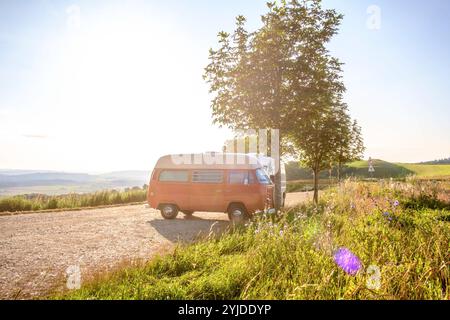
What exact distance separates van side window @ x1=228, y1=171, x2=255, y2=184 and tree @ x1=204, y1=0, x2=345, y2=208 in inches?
190

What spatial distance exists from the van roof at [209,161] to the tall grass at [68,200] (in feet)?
24.9

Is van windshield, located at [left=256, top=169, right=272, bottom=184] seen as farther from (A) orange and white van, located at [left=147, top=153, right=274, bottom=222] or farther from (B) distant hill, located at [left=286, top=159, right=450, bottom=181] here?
(B) distant hill, located at [left=286, top=159, right=450, bottom=181]

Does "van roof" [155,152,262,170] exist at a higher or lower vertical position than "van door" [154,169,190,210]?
higher

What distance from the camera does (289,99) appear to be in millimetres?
16000

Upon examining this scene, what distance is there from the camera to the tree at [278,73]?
1548 cm

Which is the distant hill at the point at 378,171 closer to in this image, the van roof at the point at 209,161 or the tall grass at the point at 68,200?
the tall grass at the point at 68,200

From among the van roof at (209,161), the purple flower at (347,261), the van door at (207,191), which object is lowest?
the purple flower at (347,261)

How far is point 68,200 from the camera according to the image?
17531mm

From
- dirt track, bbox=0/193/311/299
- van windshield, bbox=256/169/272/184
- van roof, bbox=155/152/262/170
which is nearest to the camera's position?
dirt track, bbox=0/193/311/299

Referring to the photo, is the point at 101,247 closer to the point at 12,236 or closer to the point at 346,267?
the point at 12,236

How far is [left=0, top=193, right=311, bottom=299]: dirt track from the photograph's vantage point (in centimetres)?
559

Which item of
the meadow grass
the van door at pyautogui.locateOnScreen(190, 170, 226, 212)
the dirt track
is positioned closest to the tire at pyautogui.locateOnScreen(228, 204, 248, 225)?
the van door at pyautogui.locateOnScreen(190, 170, 226, 212)

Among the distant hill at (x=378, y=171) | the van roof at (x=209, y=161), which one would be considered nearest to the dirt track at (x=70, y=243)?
the van roof at (x=209, y=161)

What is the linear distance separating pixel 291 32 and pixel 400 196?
31.4 feet
